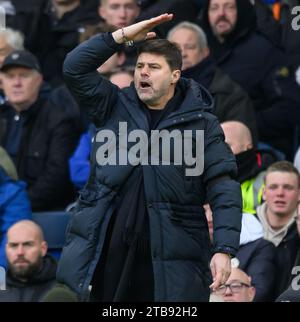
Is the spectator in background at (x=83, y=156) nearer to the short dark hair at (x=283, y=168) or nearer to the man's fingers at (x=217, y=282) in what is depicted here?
the short dark hair at (x=283, y=168)

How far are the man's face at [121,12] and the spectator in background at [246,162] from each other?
180 centimetres

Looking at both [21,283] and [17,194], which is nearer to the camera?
[21,283]

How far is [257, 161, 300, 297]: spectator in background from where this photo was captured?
9.97 m

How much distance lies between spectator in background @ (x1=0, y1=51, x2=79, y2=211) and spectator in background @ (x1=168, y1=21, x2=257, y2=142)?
1.11 meters

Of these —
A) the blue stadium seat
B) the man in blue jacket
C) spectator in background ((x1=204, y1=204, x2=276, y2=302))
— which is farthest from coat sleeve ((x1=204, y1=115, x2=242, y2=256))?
the blue stadium seat

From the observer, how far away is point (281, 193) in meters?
10.1

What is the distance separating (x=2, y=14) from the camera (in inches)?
491

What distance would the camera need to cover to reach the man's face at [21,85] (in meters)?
11.4

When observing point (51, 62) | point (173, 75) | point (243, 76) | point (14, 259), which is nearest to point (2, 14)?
point (51, 62)

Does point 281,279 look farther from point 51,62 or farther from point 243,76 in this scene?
point 51,62

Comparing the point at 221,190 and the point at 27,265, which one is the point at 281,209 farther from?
the point at 221,190

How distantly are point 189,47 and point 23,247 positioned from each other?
2.37m

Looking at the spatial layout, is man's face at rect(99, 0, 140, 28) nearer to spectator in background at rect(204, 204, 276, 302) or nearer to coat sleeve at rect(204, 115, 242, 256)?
spectator in background at rect(204, 204, 276, 302)
